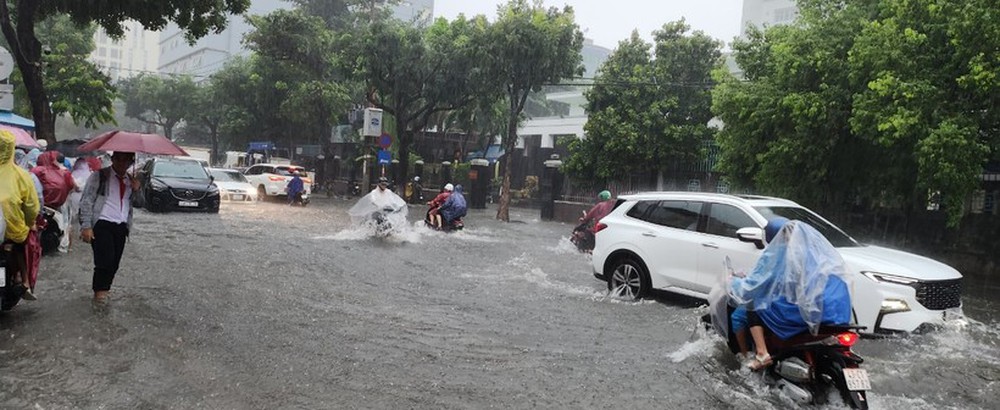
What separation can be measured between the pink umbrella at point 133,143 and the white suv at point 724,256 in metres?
5.87

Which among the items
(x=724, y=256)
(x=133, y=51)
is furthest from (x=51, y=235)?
(x=133, y=51)

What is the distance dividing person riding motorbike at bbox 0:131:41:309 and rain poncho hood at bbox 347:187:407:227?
367 inches

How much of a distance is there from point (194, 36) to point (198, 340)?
46.9ft

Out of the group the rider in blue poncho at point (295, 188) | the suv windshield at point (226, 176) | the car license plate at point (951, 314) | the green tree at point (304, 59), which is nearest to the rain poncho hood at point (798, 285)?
the car license plate at point (951, 314)

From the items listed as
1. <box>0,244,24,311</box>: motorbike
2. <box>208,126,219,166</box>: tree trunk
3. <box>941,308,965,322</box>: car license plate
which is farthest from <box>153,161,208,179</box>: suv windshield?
<box>208,126,219,166</box>: tree trunk

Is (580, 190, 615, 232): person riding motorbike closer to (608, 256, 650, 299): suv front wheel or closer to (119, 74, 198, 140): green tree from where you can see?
(608, 256, 650, 299): suv front wheel

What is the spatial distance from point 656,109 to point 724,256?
17.1 m

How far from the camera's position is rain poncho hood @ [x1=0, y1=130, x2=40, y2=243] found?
5.89 meters

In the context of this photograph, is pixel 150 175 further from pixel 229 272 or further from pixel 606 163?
pixel 606 163

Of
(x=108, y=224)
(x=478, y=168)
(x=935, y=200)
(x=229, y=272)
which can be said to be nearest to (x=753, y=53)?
(x=935, y=200)

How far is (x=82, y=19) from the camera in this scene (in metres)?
17.8

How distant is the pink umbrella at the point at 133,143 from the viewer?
8.66 m

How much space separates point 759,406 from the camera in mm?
5125

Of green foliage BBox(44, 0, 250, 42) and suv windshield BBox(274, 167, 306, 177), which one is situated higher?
green foliage BBox(44, 0, 250, 42)
